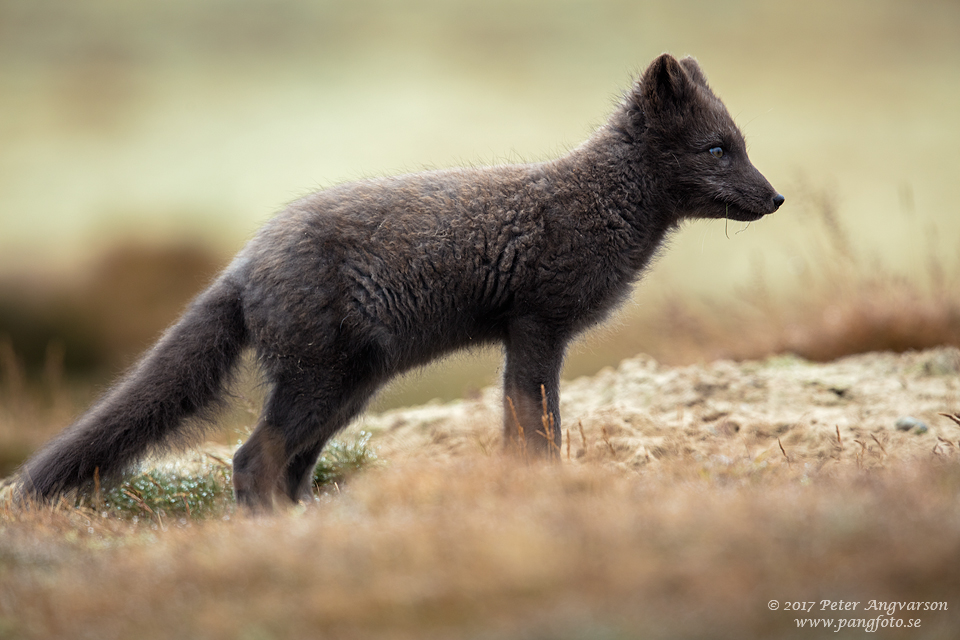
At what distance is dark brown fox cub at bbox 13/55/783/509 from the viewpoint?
4.40 metres

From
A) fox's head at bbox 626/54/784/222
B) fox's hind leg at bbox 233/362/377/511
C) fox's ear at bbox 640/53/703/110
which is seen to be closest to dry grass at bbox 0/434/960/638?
fox's hind leg at bbox 233/362/377/511

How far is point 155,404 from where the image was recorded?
4430mm

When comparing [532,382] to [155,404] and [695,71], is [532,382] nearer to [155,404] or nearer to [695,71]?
[155,404]

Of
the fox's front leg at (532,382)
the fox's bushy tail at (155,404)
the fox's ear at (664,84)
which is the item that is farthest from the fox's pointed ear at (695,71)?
the fox's bushy tail at (155,404)

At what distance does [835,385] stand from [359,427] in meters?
4.25

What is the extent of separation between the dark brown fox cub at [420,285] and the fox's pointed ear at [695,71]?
0.14 m

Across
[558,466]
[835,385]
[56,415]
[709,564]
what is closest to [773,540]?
[709,564]

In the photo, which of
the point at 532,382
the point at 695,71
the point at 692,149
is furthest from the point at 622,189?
the point at 532,382

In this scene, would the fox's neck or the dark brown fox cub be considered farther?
the fox's neck

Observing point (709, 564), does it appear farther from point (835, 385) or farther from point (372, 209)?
point (835, 385)

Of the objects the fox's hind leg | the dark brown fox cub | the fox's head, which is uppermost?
the fox's head

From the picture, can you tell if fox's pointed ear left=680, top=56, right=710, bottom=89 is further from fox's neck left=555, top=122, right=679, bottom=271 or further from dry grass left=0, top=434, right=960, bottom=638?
dry grass left=0, top=434, right=960, bottom=638

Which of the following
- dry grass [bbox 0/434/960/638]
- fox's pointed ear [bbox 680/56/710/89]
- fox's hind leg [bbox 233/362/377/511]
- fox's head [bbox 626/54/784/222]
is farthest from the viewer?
fox's pointed ear [bbox 680/56/710/89]

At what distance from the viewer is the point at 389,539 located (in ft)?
9.18
